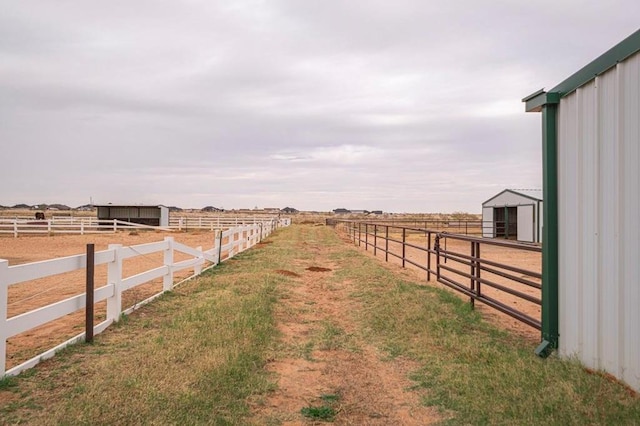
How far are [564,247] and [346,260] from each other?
443 inches

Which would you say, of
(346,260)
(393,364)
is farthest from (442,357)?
(346,260)

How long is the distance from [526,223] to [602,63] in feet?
92.6

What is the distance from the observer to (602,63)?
4680 millimetres

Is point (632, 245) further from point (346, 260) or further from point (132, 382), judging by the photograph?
point (346, 260)

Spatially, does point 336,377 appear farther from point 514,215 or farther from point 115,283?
point 514,215

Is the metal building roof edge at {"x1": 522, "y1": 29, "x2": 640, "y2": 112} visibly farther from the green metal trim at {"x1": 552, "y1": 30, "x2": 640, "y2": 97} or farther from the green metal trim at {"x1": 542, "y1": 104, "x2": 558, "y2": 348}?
the green metal trim at {"x1": 542, "y1": 104, "x2": 558, "y2": 348}

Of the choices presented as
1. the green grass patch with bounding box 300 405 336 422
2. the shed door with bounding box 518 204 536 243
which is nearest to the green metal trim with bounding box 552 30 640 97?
the green grass patch with bounding box 300 405 336 422

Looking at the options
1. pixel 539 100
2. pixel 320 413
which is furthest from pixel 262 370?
pixel 539 100

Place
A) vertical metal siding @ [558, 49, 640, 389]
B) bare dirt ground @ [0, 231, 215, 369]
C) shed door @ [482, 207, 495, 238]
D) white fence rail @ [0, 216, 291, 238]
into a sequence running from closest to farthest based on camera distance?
vertical metal siding @ [558, 49, 640, 389] < bare dirt ground @ [0, 231, 215, 369] < white fence rail @ [0, 216, 291, 238] < shed door @ [482, 207, 495, 238]

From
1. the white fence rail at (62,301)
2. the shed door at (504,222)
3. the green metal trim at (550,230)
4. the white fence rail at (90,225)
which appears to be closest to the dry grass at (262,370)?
the white fence rail at (62,301)

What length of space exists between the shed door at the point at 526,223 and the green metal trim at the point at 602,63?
87.0 feet

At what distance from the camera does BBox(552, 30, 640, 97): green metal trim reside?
424 centimetres

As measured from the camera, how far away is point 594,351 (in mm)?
4715

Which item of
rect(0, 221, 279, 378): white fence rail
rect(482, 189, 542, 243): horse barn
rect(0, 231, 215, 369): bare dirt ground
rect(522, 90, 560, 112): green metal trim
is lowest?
Result: rect(0, 231, 215, 369): bare dirt ground
